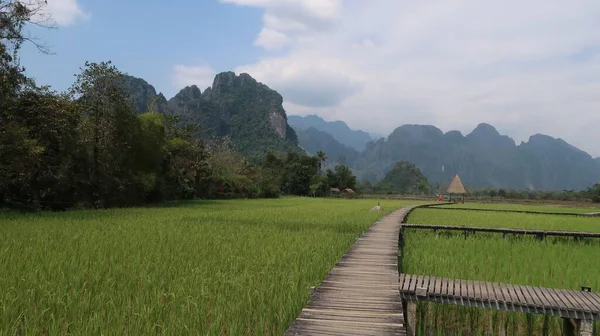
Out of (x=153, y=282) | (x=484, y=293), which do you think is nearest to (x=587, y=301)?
(x=484, y=293)

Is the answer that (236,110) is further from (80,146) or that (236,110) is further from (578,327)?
(578,327)

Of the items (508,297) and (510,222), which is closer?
(508,297)

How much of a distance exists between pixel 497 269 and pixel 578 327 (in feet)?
8.22

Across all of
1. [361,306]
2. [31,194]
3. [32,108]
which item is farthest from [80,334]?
[31,194]

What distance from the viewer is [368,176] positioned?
171m

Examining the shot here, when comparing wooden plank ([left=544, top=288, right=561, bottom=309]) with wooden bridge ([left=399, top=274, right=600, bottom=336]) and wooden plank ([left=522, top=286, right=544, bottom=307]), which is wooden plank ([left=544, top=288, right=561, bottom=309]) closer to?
wooden bridge ([left=399, top=274, right=600, bottom=336])

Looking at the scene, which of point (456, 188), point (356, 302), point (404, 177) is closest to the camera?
point (356, 302)

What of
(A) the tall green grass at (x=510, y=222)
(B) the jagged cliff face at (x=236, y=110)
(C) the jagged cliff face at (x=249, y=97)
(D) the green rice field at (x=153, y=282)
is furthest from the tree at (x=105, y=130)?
→ (C) the jagged cliff face at (x=249, y=97)

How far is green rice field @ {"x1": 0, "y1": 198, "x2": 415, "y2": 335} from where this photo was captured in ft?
10.9

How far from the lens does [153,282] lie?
4.62m

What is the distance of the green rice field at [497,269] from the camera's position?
446 centimetres

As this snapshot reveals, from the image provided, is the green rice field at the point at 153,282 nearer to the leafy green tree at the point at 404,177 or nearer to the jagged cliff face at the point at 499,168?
the leafy green tree at the point at 404,177

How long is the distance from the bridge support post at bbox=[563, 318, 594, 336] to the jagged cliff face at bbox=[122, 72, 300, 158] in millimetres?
90304

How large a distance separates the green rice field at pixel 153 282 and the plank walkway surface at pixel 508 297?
1246 mm
